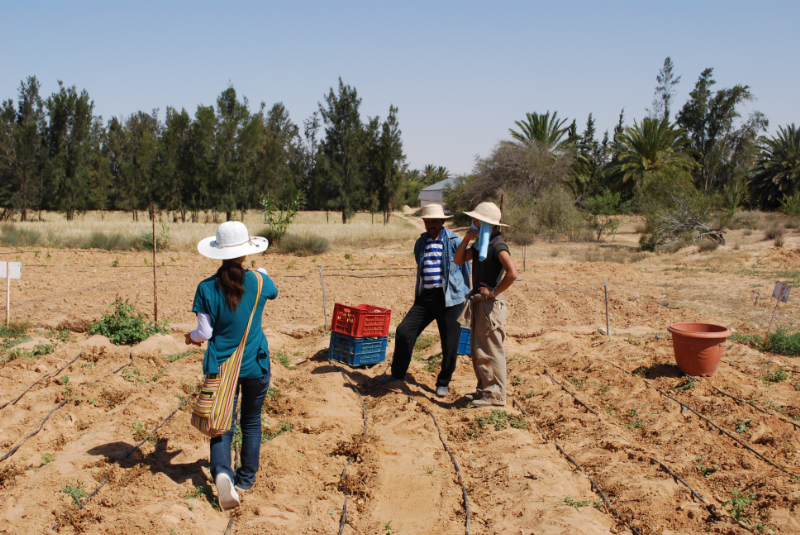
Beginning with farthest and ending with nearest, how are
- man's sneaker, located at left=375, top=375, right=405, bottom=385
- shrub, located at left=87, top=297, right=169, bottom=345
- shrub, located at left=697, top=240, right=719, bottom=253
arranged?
shrub, located at left=697, top=240, right=719, bottom=253 → shrub, located at left=87, top=297, right=169, bottom=345 → man's sneaker, located at left=375, top=375, right=405, bottom=385

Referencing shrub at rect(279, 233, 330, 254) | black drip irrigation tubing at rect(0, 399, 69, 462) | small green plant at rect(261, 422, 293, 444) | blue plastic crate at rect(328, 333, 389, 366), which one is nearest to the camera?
black drip irrigation tubing at rect(0, 399, 69, 462)

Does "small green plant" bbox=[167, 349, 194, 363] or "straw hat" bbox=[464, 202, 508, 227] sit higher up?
"straw hat" bbox=[464, 202, 508, 227]

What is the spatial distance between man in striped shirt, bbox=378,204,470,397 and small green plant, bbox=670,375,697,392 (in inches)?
89.3

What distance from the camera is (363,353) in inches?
247

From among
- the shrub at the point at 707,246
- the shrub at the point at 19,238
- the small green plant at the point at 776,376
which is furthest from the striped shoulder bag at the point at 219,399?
the shrub at the point at 707,246

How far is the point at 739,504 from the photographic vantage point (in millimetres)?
3453

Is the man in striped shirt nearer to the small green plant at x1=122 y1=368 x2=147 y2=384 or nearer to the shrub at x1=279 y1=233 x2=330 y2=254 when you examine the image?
the small green plant at x1=122 y1=368 x2=147 y2=384

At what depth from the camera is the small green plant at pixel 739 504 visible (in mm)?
3327

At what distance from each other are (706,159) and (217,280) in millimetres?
44132

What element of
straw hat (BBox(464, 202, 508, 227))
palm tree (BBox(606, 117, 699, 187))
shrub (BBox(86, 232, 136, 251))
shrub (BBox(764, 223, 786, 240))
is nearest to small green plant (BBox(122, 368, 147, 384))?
straw hat (BBox(464, 202, 508, 227))

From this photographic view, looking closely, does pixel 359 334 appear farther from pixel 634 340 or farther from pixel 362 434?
pixel 634 340

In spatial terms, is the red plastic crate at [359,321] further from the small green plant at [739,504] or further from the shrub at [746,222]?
the shrub at [746,222]

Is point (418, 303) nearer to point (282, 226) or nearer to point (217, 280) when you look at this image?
point (217, 280)

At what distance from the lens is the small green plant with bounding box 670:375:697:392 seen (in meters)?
5.63
